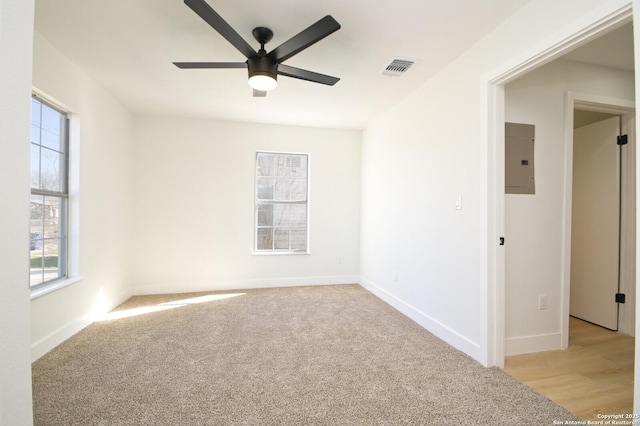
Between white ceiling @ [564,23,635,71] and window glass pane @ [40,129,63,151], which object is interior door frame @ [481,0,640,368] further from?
window glass pane @ [40,129,63,151]

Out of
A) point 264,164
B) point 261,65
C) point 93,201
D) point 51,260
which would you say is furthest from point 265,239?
point 261,65

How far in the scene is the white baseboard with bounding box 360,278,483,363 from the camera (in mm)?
2412

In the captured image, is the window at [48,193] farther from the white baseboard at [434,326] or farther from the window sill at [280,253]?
the white baseboard at [434,326]

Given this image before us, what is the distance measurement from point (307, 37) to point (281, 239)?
11.0ft

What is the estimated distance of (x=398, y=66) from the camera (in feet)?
8.99

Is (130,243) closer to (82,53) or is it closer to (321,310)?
(82,53)

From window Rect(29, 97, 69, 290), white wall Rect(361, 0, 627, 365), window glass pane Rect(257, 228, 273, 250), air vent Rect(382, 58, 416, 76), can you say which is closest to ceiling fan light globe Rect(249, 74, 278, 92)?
air vent Rect(382, 58, 416, 76)

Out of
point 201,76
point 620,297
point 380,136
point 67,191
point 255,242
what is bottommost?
point 620,297

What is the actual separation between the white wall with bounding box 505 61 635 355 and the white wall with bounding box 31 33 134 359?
383 centimetres

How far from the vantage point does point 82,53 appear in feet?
8.49

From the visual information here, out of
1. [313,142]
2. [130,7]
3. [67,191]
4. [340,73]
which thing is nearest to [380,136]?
[313,142]

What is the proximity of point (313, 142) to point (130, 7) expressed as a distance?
3010 mm

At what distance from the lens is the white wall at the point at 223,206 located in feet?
14.0

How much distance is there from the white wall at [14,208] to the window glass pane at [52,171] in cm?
222
